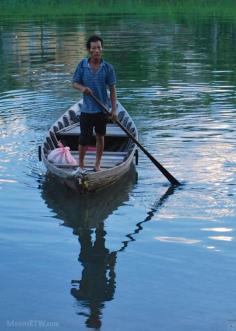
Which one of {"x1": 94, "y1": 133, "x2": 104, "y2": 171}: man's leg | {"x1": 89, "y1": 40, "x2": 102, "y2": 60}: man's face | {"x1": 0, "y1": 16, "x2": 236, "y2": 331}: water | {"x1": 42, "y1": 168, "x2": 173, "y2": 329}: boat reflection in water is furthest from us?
{"x1": 94, "y1": 133, "x2": 104, "y2": 171}: man's leg

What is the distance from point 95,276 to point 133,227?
137 cm

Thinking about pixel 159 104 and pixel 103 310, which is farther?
pixel 159 104

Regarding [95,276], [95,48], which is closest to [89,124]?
[95,48]

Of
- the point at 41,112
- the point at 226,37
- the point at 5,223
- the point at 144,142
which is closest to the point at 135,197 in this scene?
the point at 5,223

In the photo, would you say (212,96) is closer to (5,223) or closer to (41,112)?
(41,112)

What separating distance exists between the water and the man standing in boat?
83 cm

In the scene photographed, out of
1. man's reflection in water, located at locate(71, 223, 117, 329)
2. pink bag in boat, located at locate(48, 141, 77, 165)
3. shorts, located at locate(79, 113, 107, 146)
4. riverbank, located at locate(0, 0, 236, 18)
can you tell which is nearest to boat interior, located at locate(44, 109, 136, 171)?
pink bag in boat, located at locate(48, 141, 77, 165)

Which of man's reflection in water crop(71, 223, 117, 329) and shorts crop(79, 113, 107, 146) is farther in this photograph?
shorts crop(79, 113, 107, 146)

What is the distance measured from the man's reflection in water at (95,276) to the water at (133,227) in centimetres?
1

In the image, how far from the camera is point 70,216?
8297 mm

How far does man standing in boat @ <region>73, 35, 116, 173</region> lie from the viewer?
830 cm

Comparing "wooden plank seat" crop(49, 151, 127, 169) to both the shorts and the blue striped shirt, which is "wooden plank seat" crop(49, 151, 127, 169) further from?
the blue striped shirt

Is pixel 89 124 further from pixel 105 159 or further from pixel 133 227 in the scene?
pixel 133 227

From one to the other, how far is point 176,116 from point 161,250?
22.2 ft
